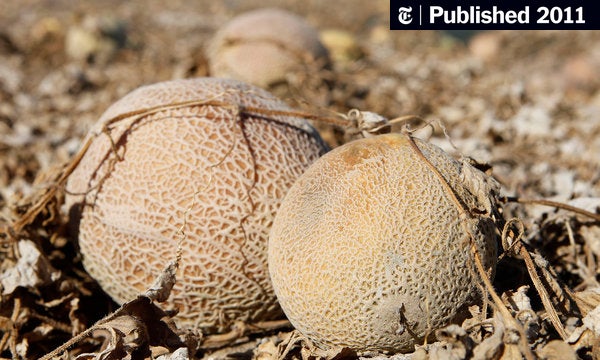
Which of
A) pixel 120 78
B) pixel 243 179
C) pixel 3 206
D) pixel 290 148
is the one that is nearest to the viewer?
pixel 243 179

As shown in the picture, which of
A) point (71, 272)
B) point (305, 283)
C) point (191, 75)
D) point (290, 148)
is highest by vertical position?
point (191, 75)

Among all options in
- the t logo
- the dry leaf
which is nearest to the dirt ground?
the dry leaf

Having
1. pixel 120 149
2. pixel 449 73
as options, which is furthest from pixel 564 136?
pixel 120 149

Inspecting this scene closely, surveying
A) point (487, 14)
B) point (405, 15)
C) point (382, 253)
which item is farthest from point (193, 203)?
point (487, 14)

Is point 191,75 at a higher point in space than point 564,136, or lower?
higher

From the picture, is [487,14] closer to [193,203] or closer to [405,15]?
[405,15]

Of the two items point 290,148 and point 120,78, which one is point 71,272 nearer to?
point 290,148

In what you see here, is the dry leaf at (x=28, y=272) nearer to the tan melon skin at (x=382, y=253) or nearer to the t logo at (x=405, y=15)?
the tan melon skin at (x=382, y=253)
